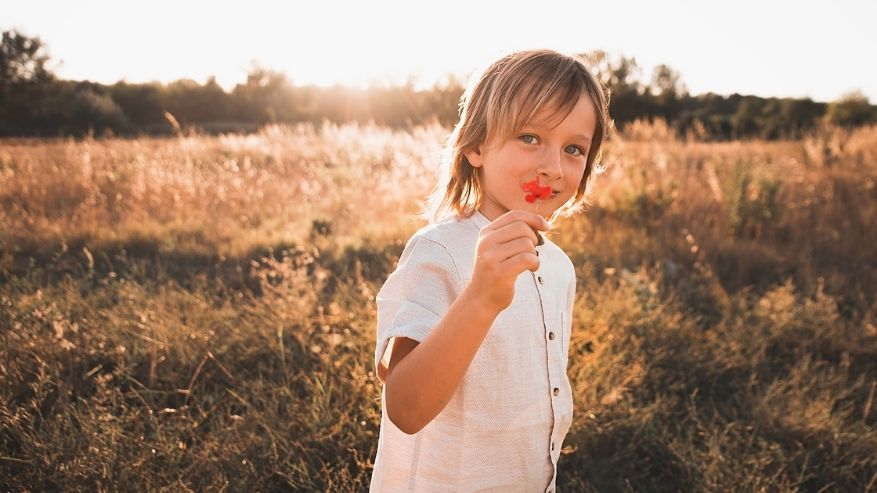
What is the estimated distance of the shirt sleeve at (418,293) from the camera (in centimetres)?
104

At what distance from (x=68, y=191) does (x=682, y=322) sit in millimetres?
6482

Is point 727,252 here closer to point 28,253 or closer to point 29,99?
point 28,253

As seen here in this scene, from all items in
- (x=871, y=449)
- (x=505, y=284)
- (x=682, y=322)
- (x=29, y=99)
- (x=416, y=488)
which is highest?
(x=29, y=99)

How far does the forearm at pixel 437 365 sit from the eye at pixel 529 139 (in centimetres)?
44

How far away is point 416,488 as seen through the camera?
117 cm

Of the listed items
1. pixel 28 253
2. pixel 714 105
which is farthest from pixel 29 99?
pixel 714 105

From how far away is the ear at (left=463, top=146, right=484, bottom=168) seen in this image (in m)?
1.25

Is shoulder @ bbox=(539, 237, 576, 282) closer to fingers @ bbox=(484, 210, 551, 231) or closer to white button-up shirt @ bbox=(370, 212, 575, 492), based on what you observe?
white button-up shirt @ bbox=(370, 212, 575, 492)

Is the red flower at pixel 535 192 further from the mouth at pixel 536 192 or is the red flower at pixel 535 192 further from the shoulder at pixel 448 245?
the shoulder at pixel 448 245

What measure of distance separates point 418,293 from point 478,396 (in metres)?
0.26

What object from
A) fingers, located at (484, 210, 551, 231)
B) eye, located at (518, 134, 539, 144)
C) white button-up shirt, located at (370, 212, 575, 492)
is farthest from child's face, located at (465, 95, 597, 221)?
fingers, located at (484, 210, 551, 231)

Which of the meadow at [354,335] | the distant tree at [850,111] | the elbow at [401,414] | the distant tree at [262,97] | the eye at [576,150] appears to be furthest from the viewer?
the distant tree at [262,97]

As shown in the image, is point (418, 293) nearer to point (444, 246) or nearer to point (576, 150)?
point (444, 246)

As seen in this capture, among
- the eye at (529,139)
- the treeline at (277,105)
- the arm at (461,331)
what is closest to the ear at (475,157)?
the eye at (529,139)
